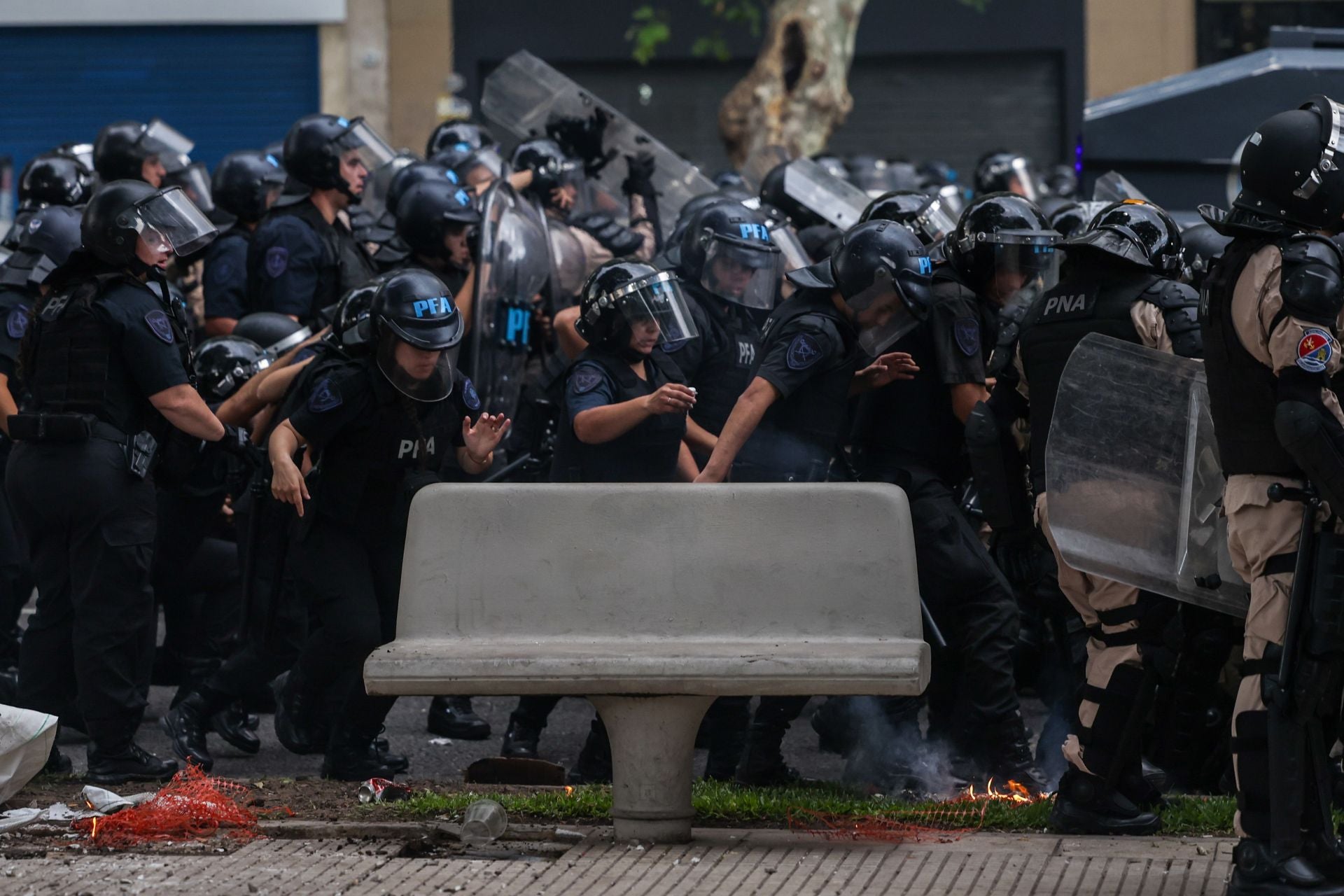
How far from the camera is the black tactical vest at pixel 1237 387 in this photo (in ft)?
13.6

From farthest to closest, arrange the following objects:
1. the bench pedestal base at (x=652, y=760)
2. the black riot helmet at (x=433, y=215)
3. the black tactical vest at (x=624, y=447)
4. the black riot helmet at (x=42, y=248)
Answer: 1. the black riot helmet at (x=433, y=215)
2. the black riot helmet at (x=42, y=248)
3. the black tactical vest at (x=624, y=447)
4. the bench pedestal base at (x=652, y=760)

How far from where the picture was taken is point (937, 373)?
5.86m

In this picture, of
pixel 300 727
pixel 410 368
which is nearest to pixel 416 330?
pixel 410 368

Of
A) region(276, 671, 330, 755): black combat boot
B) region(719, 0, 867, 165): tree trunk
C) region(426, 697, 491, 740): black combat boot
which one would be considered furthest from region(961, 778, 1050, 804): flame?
region(719, 0, 867, 165): tree trunk

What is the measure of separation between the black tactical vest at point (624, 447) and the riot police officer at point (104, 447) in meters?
1.12

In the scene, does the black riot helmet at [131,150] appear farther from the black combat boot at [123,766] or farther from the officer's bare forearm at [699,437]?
the black combat boot at [123,766]

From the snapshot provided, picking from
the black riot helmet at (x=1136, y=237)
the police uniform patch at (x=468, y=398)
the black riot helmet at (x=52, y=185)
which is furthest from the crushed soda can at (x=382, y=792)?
the black riot helmet at (x=52, y=185)

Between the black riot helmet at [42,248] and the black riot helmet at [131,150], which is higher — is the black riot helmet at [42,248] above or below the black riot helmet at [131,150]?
below

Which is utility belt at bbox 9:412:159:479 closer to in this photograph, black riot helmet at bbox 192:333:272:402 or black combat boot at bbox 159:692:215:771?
black combat boot at bbox 159:692:215:771

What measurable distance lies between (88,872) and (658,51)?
721 inches

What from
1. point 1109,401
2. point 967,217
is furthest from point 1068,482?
point 967,217

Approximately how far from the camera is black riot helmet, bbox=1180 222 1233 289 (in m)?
6.48

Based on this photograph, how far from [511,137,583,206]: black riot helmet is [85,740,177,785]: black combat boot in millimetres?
3719

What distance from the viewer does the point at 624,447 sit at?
19.8 ft
